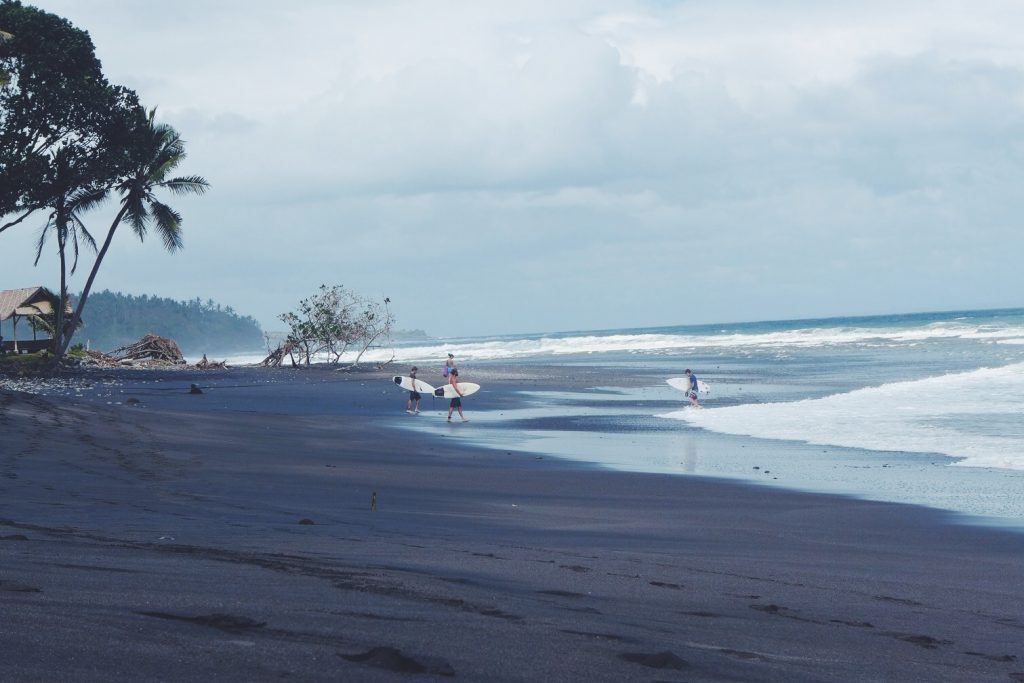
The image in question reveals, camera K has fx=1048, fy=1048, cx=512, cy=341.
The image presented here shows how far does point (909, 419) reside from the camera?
2059 cm

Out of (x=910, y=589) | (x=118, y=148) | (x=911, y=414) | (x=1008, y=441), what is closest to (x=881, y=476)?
(x=1008, y=441)

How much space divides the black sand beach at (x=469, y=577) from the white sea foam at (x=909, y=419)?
5.13 metres

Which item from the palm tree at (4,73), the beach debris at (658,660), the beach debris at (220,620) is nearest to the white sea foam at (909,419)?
the beach debris at (658,660)

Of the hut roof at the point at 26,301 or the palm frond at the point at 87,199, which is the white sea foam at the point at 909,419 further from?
the hut roof at the point at 26,301

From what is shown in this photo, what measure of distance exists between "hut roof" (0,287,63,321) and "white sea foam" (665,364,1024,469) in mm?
34328

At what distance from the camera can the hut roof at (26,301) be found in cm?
4713

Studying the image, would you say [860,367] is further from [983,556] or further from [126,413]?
[983,556]

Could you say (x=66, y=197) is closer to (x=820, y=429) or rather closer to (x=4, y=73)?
(x=4, y=73)

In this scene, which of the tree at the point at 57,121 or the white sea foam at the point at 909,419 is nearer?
the white sea foam at the point at 909,419

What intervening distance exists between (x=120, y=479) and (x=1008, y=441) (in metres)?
13.2

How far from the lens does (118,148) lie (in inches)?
1389

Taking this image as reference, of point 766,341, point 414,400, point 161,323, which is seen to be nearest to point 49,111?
point 414,400

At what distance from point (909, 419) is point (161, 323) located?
525ft

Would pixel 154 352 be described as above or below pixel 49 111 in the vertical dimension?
below
